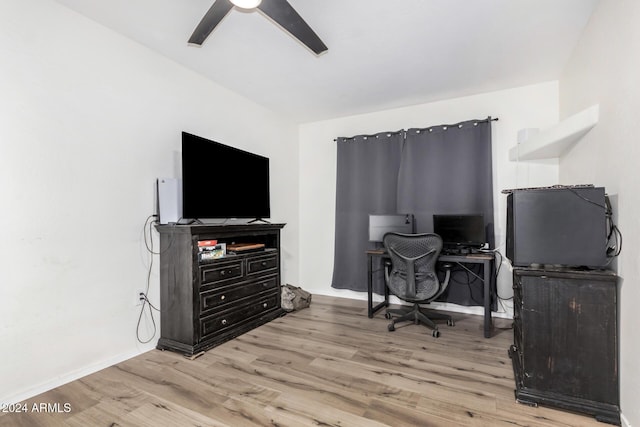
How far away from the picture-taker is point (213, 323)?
2602 millimetres

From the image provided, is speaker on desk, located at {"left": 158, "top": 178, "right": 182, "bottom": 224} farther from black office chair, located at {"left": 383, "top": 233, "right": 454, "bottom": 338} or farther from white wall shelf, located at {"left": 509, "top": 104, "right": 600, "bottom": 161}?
white wall shelf, located at {"left": 509, "top": 104, "right": 600, "bottom": 161}

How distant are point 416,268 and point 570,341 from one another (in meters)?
1.28

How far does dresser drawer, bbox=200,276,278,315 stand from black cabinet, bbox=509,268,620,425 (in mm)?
2250

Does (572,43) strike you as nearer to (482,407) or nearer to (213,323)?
(482,407)

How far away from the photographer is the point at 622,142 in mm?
1655

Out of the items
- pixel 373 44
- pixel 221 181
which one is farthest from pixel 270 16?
pixel 221 181

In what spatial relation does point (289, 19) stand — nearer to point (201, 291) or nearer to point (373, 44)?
point (373, 44)

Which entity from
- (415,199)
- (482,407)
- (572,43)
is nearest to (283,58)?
(415,199)

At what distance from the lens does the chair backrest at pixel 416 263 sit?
2789 mm

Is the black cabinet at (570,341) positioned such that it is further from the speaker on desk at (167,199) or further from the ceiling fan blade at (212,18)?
the speaker on desk at (167,199)

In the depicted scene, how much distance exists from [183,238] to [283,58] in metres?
1.80

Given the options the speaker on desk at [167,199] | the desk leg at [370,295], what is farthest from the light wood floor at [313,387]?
the speaker on desk at [167,199]

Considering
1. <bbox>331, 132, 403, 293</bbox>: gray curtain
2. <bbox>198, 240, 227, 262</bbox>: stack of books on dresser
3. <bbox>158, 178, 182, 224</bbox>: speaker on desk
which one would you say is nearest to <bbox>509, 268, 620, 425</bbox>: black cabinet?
<bbox>331, 132, 403, 293</bbox>: gray curtain

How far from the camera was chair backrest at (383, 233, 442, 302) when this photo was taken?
9.15 feet
